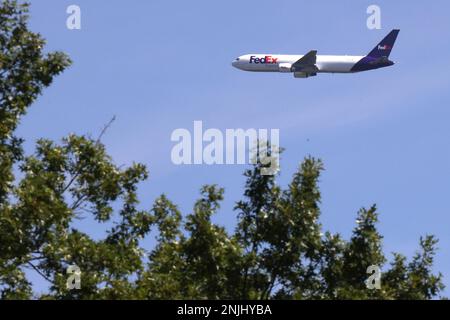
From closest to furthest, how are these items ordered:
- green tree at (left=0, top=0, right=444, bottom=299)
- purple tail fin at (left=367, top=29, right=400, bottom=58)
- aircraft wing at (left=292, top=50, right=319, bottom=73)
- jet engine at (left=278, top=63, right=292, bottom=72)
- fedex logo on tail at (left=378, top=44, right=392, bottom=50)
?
green tree at (left=0, top=0, right=444, bottom=299), aircraft wing at (left=292, top=50, right=319, bottom=73), jet engine at (left=278, top=63, right=292, bottom=72), purple tail fin at (left=367, top=29, right=400, bottom=58), fedex logo on tail at (left=378, top=44, right=392, bottom=50)

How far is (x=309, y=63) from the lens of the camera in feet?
463

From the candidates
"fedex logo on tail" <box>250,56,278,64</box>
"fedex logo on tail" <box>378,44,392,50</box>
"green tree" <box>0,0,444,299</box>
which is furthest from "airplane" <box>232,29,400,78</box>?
"green tree" <box>0,0,444,299</box>

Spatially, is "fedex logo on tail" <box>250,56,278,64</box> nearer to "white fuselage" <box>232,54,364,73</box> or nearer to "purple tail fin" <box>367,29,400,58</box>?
"white fuselage" <box>232,54,364,73</box>

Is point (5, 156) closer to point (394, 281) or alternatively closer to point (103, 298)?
point (103, 298)

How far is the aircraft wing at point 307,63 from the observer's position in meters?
140

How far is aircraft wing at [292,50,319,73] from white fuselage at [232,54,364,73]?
1.00 metres

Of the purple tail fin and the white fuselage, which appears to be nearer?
the white fuselage

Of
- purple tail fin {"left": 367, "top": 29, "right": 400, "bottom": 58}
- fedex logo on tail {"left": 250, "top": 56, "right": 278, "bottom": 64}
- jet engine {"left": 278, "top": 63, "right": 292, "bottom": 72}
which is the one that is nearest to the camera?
jet engine {"left": 278, "top": 63, "right": 292, "bottom": 72}

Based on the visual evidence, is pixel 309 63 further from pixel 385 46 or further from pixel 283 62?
pixel 385 46

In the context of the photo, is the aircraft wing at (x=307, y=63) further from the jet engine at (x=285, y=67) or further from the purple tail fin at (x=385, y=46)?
the purple tail fin at (x=385, y=46)

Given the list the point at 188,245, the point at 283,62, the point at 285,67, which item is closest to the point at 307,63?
the point at 285,67

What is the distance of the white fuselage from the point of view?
142625 mm

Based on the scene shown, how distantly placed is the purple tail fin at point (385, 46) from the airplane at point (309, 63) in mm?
411

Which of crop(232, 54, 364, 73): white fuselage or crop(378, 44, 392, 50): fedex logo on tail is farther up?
crop(378, 44, 392, 50): fedex logo on tail
